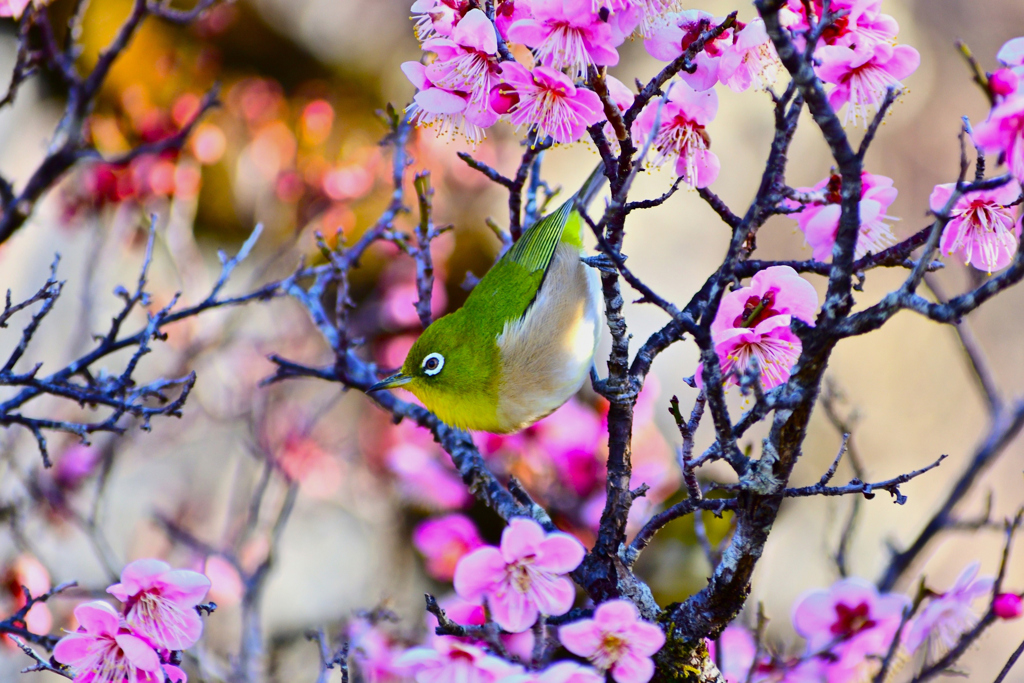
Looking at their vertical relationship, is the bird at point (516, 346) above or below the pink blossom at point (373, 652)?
above

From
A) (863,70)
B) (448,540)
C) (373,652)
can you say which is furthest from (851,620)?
(373,652)

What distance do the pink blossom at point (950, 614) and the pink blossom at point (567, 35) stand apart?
5.36ft

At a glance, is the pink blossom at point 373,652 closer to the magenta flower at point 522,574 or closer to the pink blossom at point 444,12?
the magenta flower at point 522,574

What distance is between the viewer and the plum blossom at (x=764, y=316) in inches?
67.3

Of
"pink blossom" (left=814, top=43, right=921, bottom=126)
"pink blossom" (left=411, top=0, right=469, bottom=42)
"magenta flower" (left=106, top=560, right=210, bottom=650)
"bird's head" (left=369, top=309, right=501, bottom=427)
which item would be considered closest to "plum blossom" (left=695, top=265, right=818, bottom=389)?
"pink blossom" (left=814, top=43, right=921, bottom=126)

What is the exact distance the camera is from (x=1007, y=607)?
1.65 m

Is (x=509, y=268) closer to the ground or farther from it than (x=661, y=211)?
closer to the ground

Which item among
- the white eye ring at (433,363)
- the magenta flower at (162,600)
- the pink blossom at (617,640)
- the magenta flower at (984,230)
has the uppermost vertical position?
the white eye ring at (433,363)

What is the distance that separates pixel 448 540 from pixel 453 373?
1.19 meters

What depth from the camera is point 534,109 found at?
1.68 metres

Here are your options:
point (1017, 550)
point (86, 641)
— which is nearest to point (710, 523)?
point (1017, 550)

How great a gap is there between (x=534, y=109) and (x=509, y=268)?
1443 millimetres

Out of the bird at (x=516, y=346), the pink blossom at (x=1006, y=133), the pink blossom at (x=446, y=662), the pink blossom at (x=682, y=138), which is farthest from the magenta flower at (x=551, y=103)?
the pink blossom at (x=446, y=662)

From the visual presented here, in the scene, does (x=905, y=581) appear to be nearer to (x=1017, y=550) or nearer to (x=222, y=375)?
(x=1017, y=550)
